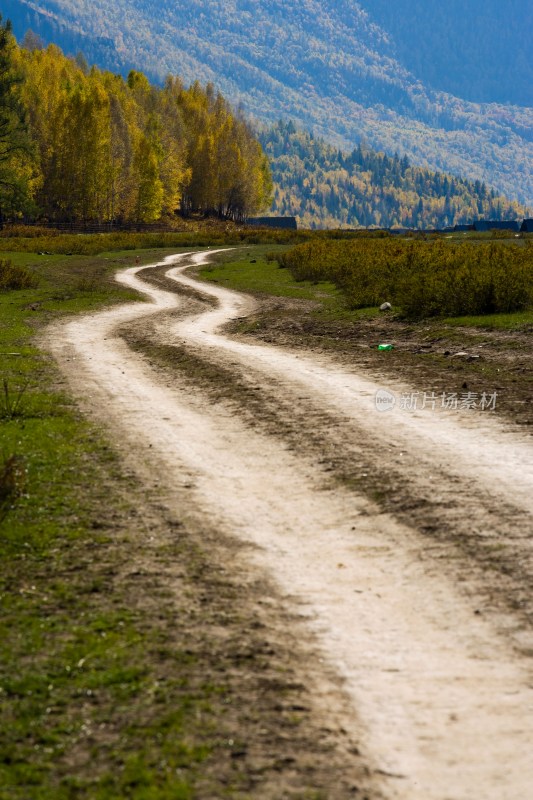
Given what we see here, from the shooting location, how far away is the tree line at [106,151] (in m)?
78.8

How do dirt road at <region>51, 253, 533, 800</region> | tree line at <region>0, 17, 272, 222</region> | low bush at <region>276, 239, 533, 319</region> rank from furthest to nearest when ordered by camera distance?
1. tree line at <region>0, 17, 272, 222</region>
2. low bush at <region>276, 239, 533, 319</region>
3. dirt road at <region>51, 253, 533, 800</region>

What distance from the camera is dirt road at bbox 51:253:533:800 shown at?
199 inches

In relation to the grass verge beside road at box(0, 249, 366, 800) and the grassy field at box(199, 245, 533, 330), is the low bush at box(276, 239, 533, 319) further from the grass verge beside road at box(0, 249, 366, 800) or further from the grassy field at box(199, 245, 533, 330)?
the grass verge beside road at box(0, 249, 366, 800)

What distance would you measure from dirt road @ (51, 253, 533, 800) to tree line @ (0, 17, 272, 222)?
65525mm

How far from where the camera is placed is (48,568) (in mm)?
7148

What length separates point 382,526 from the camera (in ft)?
26.9

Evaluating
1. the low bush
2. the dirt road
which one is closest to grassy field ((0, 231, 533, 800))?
the dirt road

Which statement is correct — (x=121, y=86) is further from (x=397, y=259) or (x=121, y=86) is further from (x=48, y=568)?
(x=48, y=568)

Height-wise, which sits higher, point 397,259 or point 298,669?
point 397,259

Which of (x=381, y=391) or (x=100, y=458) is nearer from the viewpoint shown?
(x=100, y=458)

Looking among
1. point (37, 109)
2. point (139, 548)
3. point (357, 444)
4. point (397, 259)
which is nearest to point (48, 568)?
point (139, 548)

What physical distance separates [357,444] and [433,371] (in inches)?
226

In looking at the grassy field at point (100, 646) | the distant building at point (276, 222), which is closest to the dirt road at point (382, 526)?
the grassy field at point (100, 646)

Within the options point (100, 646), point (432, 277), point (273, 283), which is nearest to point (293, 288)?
point (273, 283)
